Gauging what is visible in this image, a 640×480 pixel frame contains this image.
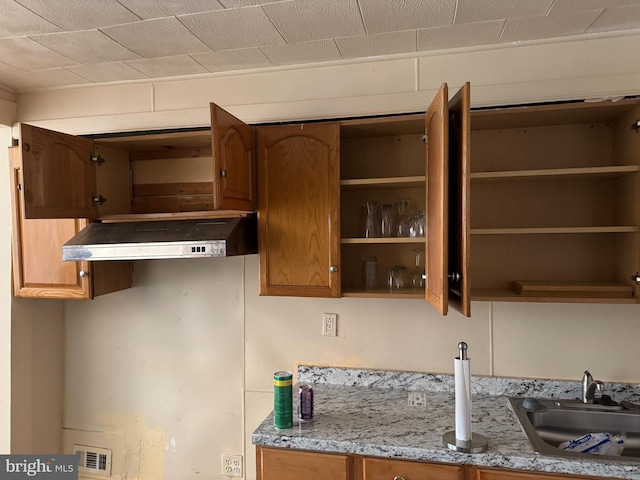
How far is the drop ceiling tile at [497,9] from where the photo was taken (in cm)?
167

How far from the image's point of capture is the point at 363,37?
1.96 meters

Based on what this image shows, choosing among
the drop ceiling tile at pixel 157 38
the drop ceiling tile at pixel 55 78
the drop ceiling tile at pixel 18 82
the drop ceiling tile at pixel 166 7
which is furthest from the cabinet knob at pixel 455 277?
the drop ceiling tile at pixel 18 82

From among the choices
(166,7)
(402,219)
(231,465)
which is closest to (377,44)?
(402,219)

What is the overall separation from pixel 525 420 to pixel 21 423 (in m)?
2.43

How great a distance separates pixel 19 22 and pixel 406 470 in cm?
214

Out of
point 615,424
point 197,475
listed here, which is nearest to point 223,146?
point 197,475

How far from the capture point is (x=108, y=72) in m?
2.32

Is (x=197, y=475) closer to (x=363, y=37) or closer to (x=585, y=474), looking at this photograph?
(x=585, y=474)

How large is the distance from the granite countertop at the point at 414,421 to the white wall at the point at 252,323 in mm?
68

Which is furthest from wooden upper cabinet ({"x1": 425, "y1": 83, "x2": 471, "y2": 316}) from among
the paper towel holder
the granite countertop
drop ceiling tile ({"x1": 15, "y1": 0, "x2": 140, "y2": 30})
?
drop ceiling tile ({"x1": 15, "y1": 0, "x2": 140, "y2": 30})

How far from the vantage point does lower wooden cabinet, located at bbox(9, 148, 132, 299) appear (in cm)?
225

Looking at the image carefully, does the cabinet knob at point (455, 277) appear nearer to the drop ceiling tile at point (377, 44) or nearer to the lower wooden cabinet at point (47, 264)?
the drop ceiling tile at point (377, 44)

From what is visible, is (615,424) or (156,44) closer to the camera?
(615,424)

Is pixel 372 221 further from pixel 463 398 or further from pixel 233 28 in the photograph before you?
pixel 233 28
